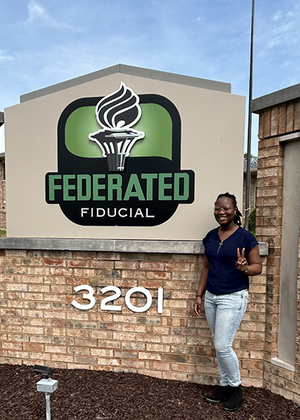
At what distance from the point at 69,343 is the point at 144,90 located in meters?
3.25

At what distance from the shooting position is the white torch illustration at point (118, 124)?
354 cm

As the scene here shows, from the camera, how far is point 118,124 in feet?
11.7

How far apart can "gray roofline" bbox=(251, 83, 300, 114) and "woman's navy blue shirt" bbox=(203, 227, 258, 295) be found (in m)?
1.48

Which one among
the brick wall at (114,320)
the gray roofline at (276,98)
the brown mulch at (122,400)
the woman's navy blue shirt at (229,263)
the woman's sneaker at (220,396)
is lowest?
the brown mulch at (122,400)

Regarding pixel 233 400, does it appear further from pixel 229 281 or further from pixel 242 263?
pixel 242 263

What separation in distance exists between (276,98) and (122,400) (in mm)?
3583

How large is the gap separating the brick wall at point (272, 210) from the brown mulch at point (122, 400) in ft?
0.86

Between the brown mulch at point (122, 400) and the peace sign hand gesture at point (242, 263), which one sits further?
the brown mulch at point (122, 400)

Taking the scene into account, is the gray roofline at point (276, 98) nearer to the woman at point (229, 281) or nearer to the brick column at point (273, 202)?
the brick column at point (273, 202)

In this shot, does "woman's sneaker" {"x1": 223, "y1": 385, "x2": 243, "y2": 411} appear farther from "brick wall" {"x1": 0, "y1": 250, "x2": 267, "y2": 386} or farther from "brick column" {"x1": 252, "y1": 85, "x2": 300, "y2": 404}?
"brick column" {"x1": 252, "y1": 85, "x2": 300, "y2": 404}

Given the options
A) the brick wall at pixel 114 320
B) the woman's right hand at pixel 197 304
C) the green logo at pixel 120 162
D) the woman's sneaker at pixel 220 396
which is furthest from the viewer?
the green logo at pixel 120 162

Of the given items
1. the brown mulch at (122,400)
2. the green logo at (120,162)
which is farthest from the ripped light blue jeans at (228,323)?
the green logo at (120,162)

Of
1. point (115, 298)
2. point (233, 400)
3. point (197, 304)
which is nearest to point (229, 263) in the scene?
point (197, 304)

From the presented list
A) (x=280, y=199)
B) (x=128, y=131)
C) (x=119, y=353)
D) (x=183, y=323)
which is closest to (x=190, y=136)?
(x=128, y=131)
